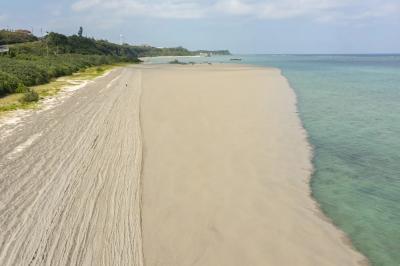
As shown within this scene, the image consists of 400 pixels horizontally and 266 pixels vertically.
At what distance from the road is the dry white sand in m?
0.48

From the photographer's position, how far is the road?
6.95m

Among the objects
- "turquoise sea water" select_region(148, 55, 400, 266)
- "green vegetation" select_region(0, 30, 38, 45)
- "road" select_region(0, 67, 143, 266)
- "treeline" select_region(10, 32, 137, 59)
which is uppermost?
"green vegetation" select_region(0, 30, 38, 45)

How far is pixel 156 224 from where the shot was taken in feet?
26.7

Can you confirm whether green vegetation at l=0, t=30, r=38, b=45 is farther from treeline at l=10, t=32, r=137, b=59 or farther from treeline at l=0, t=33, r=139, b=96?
treeline at l=0, t=33, r=139, b=96

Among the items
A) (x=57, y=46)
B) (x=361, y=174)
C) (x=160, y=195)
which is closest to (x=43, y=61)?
(x=57, y=46)

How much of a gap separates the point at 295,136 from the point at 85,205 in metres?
9.93

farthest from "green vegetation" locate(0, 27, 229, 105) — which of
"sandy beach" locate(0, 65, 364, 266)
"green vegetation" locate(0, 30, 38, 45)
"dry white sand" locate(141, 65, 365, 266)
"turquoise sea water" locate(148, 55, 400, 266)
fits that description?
"turquoise sea water" locate(148, 55, 400, 266)

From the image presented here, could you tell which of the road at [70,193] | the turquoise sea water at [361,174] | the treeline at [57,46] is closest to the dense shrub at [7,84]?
the road at [70,193]

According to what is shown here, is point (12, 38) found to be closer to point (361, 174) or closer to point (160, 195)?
point (160, 195)

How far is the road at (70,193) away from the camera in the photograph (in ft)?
22.8

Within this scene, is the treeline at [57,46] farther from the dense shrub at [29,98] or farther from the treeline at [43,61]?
the dense shrub at [29,98]

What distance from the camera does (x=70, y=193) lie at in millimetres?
9539

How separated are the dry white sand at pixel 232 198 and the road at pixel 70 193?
476 millimetres

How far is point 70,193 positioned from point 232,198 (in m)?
3.93
